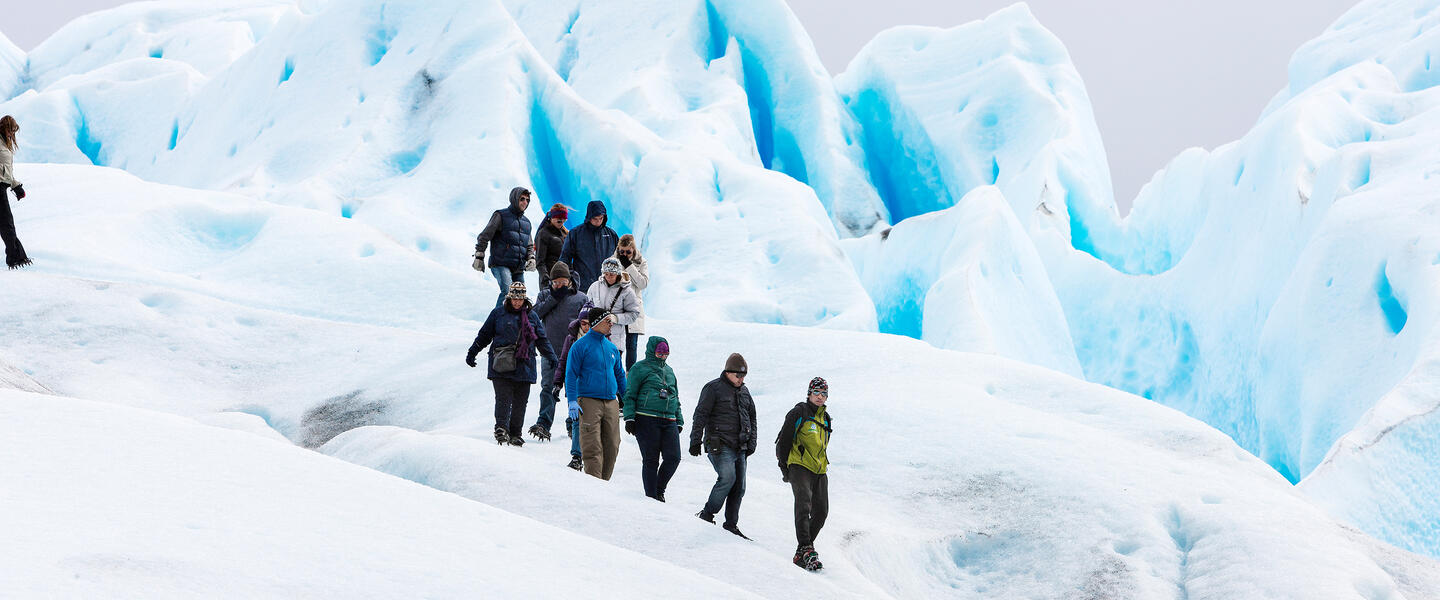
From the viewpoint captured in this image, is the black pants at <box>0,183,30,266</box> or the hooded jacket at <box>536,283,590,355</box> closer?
the hooded jacket at <box>536,283,590,355</box>

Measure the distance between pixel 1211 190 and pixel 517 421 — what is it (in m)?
20.6

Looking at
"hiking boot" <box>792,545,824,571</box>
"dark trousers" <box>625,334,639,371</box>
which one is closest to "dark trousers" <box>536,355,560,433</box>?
"dark trousers" <box>625,334,639,371</box>

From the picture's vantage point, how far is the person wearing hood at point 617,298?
27.5 ft

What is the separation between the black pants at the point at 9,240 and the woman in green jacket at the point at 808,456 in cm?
974

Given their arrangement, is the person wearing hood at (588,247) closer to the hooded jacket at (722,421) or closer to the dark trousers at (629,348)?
the dark trousers at (629,348)

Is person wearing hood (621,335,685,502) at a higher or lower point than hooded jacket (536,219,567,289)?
lower

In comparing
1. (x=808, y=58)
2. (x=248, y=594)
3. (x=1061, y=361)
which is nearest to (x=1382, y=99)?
(x=1061, y=361)

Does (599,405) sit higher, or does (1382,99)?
(1382,99)

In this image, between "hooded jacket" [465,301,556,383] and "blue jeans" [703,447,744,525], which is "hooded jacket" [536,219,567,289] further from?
"blue jeans" [703,447,744,525]

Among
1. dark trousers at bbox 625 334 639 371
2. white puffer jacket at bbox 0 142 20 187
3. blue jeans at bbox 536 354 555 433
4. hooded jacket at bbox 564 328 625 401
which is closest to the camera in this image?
hooded jacket at bbox 564 328 625 401

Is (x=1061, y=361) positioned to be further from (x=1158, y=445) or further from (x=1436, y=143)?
(x=1158, y=445)

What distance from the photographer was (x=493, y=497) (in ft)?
21.6

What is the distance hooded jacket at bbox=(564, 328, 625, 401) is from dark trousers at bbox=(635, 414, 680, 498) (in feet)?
1.25

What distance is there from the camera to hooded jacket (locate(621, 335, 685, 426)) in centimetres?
697
